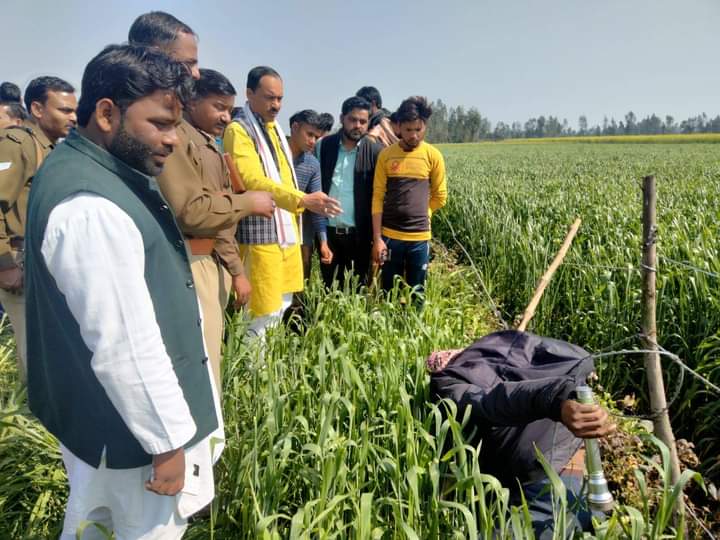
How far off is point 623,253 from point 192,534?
153 inches

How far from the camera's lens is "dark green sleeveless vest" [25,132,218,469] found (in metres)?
1.10

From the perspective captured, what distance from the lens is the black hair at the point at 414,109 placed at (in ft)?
11.6

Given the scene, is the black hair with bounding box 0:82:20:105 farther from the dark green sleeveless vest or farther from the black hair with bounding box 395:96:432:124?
the dark green sleeveless vest

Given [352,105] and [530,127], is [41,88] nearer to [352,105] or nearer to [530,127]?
[352,105]

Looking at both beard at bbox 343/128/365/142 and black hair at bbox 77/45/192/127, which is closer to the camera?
black hair at bbox 77/45/192/127

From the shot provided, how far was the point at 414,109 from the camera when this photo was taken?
3.54 meters

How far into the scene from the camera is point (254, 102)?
2.86 metres

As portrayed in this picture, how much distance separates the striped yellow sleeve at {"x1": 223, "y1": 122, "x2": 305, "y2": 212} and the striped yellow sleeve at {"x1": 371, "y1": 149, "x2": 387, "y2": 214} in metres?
1.26

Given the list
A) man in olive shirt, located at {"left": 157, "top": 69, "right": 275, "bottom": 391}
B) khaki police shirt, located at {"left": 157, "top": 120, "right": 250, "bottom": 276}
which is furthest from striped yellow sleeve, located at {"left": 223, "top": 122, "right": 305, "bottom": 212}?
khaki police shirt, located at {"left": 157, "top": 120, "right": 250, "bottom": 276}

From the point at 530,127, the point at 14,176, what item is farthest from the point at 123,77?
the point at 530,127

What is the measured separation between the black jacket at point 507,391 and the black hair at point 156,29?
1.87 m

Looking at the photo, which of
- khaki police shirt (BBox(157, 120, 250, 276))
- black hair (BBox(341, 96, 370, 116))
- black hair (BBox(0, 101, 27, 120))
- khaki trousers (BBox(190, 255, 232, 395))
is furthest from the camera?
black hair (BBox(0, 101, 27, 120))

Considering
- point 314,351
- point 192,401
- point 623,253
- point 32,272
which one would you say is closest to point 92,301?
point 32,272

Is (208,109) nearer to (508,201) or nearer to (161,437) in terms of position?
(161,437)
